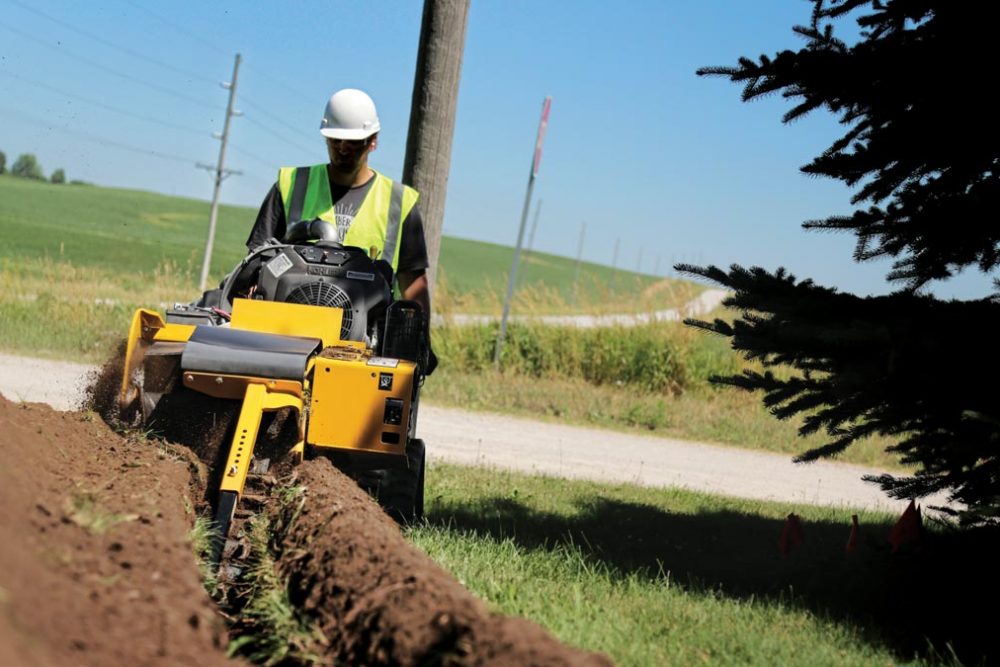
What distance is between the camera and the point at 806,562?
6.54 m

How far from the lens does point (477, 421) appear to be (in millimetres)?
13297

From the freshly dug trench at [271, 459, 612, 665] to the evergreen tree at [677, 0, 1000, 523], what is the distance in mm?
2245


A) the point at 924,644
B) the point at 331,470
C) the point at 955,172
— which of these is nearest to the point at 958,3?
the point at 955,172

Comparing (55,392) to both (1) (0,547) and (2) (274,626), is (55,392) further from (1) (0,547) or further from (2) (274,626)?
(1) (0,547)

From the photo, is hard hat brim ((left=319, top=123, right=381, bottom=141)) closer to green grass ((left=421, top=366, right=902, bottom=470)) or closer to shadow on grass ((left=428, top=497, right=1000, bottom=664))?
shadow on grass ((left=428, top=497, right=1000, bottom=664))

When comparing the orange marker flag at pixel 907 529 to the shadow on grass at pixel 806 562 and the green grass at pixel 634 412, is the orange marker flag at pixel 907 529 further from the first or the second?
the green grass at pixel 634 412

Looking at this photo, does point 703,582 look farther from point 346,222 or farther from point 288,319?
point 346,222

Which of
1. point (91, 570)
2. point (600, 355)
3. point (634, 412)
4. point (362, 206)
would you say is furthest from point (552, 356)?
point (91, 570)

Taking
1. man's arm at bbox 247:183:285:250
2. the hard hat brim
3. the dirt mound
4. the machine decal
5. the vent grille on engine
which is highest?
the hard hat brim

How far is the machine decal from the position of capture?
19.4 ft

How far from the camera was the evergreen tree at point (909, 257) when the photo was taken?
5098 millimetres

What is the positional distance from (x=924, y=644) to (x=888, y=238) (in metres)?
2.02

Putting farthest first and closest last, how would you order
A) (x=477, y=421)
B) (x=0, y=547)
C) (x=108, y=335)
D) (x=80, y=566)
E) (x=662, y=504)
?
(x=108, y=335), (x=477, y=421), (x=662, y=504), (x=80, y=566), (x=0, y=547)

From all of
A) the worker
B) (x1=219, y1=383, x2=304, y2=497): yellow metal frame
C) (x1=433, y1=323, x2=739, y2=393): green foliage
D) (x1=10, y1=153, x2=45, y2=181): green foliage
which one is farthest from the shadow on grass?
(x1=10, y1=153, x2=45, y2=181): green foliage
